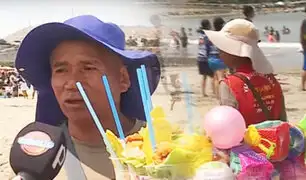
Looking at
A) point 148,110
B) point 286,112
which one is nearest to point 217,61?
point 286,112

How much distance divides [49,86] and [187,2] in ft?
2.42

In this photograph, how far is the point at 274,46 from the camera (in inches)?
83.0

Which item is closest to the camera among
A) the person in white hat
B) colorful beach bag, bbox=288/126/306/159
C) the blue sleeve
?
colorful beach bag, bbox=288/126/306/159

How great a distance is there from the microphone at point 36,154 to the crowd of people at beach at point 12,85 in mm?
423

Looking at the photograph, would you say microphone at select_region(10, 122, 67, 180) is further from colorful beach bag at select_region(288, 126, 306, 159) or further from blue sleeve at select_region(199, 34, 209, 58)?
blue sleeve at select_region(199, 34, 209, 58)

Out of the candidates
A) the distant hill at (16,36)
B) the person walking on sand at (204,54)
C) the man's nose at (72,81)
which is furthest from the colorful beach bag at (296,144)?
the person walking on sand at (204,54)

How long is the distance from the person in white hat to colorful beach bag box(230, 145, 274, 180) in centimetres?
63

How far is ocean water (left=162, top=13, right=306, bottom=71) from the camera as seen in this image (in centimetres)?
197

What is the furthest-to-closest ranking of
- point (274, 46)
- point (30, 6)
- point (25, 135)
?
point (274, 46), point (30, 6), point (25, 135)

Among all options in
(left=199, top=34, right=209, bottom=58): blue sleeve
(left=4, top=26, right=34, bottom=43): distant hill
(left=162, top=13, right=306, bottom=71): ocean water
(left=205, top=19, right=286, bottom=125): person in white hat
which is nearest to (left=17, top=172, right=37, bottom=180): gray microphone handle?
(left=4, top=26, right=34, bottom=43): distant hill

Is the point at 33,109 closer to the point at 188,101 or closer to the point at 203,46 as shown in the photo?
the point at 188,101

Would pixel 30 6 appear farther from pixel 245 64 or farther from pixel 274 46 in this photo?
pixel 274 46

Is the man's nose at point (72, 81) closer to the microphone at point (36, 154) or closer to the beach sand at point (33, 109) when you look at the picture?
the beach sand at point (33, 109)

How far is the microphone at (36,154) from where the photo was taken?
0.94 metres
